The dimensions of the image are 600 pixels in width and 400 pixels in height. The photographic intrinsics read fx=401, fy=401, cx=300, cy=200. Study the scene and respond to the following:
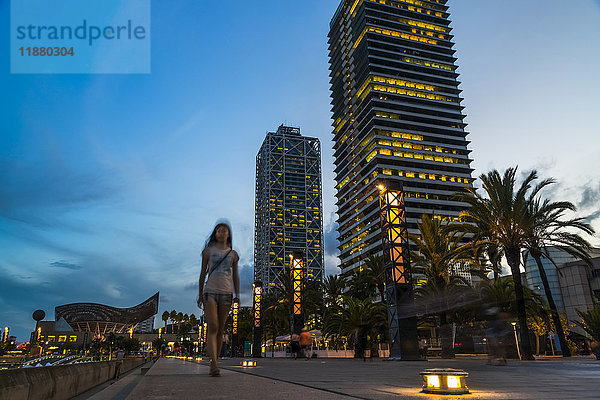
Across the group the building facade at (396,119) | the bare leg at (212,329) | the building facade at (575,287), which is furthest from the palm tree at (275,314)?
the bare leg at (212,329)

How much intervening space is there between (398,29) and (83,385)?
12836cm

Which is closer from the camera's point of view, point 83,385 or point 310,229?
point 83,385

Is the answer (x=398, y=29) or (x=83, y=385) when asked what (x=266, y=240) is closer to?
(x=398, y=29)

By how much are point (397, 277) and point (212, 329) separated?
12.8 metres

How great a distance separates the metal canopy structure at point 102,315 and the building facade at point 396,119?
7137 cm

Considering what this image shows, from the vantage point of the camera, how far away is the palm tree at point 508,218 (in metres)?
21.3

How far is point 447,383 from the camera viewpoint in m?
3.41

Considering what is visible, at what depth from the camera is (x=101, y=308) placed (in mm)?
127875

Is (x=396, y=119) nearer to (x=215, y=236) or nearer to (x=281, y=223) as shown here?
(x=281, y=223)

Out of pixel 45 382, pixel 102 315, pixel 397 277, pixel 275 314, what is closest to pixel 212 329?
pixel 45 382

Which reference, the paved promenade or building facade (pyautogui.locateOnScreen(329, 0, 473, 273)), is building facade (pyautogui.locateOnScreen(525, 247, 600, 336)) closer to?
building facade (pyautogui.locateOnScreen(329, 0, 473, 273))

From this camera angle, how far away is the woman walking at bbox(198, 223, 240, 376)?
5355mm

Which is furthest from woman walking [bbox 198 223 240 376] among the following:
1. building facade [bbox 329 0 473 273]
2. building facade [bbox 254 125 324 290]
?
building facade [bbox 254 125 324 290]

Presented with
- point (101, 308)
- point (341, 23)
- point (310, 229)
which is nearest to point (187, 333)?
point (101, 308)
